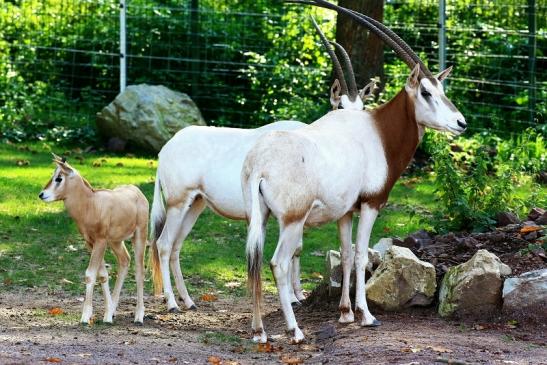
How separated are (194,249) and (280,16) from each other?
6.88 m

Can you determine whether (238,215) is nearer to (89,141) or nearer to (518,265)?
(518,265)

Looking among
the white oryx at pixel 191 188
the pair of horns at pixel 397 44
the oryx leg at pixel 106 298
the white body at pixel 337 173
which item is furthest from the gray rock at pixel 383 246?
the oryx leg at pixel 106 298

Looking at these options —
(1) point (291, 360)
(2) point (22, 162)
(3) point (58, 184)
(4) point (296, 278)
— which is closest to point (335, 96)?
(4) point (296, 278)

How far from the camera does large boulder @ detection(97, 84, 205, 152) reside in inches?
642

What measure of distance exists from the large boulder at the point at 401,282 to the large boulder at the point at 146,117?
25.4 feet

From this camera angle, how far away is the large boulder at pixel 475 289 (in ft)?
27.9

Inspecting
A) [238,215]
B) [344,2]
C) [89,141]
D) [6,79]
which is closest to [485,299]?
[238,215]

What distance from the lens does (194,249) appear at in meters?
11.8

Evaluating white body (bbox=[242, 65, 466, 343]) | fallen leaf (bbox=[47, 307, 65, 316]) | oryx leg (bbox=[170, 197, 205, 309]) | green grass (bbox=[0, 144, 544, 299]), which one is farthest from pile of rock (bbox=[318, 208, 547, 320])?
fallen leaf (bbox=[47, 307, 65, 316])

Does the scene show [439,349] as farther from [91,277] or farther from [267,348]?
[91,277]

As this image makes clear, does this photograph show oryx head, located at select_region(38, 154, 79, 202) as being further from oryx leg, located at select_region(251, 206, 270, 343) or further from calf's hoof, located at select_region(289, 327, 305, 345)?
calf's hoof, located at select_region(289, 327, 305, 345)

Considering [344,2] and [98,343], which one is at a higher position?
[344,2]

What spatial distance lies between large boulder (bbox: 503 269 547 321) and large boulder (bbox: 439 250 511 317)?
114 mm

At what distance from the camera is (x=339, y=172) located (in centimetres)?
849
